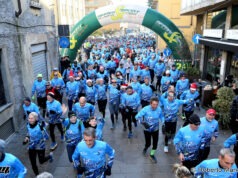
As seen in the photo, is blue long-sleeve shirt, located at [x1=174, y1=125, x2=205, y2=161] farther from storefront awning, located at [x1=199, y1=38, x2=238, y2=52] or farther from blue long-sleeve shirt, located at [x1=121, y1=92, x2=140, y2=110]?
storefront awning, located at [x1=199, y1=38, x2=238, y2=52]

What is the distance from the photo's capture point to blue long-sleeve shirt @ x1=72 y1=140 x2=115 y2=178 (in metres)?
Result: 3.86

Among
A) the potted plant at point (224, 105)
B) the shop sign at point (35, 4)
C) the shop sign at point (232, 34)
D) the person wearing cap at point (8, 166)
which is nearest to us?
the person wearing cap at point (8, 166)

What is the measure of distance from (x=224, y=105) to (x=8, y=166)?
6.84 metres

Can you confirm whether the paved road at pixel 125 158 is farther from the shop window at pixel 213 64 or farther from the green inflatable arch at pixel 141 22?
the green inflatable arch at pixel 141 22

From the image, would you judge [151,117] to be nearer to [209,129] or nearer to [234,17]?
[209,129]

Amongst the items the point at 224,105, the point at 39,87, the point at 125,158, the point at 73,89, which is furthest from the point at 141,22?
the point at 125,158

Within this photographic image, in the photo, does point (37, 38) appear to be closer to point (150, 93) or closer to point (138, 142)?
point (150, 93)

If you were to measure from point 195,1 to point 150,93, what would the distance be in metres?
8.35

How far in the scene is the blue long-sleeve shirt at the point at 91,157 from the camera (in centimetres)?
386

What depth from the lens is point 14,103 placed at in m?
8.28

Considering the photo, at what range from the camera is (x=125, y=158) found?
257 inches

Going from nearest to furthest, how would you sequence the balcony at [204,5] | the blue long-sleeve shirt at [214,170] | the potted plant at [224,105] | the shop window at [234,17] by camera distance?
the blue long-sleeve shirt at [214,170]
the potted plant at [224,105]
the balcony at [204,5]
the shop window at [234,17]

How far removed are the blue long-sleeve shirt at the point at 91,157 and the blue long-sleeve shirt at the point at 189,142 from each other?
1521 millimetres

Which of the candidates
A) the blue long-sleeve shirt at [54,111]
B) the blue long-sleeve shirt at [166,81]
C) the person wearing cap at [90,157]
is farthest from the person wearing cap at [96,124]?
the blue long-sleeve shirt at [166,81]
